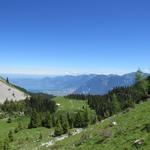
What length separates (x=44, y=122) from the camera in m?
137

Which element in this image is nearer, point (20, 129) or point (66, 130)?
point (66, 130)

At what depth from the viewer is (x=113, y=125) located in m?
47.4

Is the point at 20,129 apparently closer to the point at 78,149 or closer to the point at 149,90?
the point at 149,90

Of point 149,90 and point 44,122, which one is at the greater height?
point 149,90

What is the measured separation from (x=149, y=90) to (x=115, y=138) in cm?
9042

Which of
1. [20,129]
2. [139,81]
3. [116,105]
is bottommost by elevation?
[20,129]

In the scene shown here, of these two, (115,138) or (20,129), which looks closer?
(115,138)

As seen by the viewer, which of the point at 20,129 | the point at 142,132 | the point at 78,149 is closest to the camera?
the point at 142,132

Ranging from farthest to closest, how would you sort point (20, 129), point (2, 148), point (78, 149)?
1. point (20, 129)
2. point (2, 148)
3. point (78, 149)

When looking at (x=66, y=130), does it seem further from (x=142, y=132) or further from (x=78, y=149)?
(x=142, y=132)

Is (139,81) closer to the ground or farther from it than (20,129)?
farther from it

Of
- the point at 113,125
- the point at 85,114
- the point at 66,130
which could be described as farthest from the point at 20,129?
the point at 113,125

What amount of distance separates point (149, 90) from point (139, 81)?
11.4 metres

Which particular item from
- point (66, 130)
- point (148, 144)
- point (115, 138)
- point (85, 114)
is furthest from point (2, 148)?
point (85, 114)
